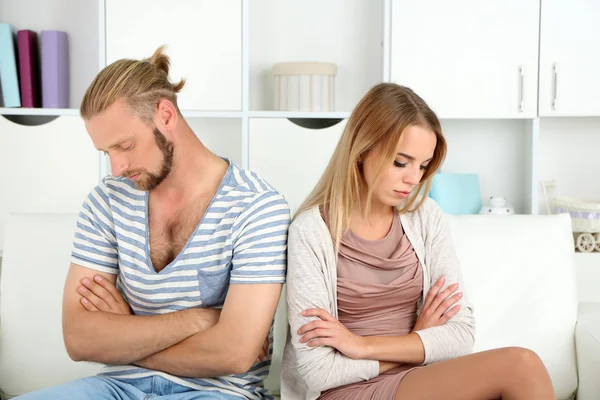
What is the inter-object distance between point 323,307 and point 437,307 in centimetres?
26

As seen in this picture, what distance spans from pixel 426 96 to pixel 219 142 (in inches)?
37.2

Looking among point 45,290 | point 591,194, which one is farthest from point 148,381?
point 591,194

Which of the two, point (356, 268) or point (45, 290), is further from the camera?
point (45, 290)

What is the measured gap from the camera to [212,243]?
5.26ft

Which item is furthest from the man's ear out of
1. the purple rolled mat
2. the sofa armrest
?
the purple rolled mat

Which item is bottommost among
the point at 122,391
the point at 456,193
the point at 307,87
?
the point at 122,391

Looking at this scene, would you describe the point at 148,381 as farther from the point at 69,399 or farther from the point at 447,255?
the point at 447,255

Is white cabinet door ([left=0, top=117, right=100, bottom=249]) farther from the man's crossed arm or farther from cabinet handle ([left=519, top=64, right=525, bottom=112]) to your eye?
cabinet handle ([left=519, top=64, right=525, bottom=112])

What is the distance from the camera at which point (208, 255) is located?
160cm

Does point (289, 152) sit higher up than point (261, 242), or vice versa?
point (289, 152)

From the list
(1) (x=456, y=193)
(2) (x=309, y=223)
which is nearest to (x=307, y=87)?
(1) (x=456, y=193)

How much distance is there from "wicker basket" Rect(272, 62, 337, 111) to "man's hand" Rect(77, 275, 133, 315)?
1615mm

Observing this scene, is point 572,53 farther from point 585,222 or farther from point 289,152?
point 289,152

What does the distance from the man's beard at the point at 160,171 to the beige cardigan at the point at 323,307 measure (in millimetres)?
303
